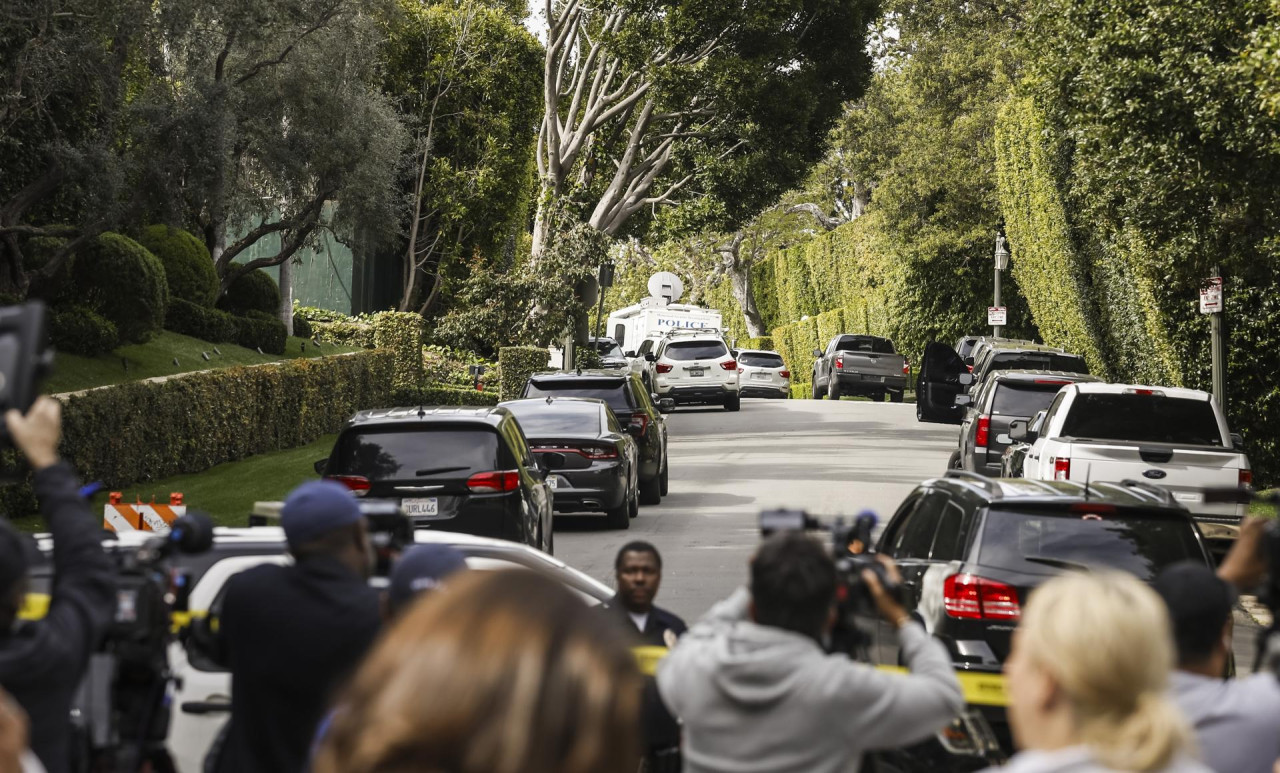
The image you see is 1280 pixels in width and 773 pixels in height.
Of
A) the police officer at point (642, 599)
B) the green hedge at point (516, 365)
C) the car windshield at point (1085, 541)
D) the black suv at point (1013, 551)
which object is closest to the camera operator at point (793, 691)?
the police officer at point (642, 599)

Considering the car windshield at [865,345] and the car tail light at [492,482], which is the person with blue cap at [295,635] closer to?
the car tail light at [492,482]

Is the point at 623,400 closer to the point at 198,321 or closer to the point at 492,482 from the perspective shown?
the point at 492,482

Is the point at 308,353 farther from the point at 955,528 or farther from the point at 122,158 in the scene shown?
the point at 955,528

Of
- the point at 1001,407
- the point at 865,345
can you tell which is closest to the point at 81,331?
the point at 1001,407

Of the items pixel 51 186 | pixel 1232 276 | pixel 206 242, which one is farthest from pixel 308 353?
pixel 1232 276

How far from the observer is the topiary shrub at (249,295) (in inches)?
1280

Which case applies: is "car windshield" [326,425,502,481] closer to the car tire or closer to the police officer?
the police officer

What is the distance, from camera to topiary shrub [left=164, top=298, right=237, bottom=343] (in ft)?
92.8

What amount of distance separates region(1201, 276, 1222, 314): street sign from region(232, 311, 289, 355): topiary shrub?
17963mm

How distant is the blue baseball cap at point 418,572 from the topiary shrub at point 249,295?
28.6 m

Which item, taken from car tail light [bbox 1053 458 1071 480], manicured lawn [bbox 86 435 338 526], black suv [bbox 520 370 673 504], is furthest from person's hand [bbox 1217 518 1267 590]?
black suv [bbox 520 370 673 504]

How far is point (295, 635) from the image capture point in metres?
4.41

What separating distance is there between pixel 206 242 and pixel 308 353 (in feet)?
10.4

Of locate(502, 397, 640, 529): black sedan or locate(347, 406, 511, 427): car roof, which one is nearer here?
locate(347, 406, 511, 427): car roof
